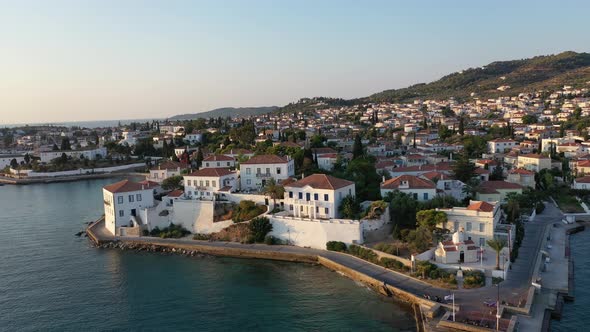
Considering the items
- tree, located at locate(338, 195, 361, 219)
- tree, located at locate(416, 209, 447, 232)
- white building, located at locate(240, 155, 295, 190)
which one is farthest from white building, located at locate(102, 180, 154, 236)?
tree, located at locate(416, 209, 447, 232)

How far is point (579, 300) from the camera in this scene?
2336cm

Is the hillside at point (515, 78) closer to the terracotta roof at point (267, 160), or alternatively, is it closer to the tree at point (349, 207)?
the terracotta roof at point (267, 160)

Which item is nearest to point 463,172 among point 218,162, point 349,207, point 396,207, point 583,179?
point 396,207

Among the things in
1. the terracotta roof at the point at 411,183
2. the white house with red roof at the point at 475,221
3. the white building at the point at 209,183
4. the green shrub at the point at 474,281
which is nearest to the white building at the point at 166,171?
the white building at the point at 209,183

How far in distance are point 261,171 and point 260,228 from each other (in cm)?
923

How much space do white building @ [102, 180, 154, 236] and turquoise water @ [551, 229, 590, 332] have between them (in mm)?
28631

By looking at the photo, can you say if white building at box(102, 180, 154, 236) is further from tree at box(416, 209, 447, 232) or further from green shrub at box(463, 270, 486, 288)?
green shrub at box(463, 270, 486, 288)

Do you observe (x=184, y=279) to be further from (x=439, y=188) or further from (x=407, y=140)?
(x=407, y=140)

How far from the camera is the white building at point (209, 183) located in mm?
39531

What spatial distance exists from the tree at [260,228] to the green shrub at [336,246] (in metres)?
4.63

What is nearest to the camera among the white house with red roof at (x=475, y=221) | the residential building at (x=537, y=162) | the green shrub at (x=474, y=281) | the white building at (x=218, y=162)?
the green shrub at (x=474, y=281)

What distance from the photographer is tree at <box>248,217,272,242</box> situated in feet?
111

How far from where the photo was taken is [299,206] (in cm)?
3462

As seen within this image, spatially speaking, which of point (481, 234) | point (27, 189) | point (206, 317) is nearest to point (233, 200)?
point (206, 317)
